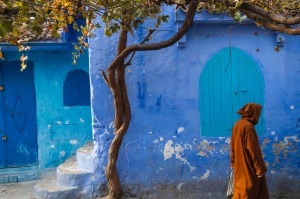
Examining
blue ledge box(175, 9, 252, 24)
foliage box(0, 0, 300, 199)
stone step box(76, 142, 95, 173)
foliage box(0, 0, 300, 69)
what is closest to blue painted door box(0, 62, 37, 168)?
foliage box(0, 0, 300, 199)

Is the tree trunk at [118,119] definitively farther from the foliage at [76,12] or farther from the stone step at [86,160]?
the foliage at [76,12]

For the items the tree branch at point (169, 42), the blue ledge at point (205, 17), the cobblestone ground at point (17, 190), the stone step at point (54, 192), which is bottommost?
the cobblestone ground at point (17, 190)

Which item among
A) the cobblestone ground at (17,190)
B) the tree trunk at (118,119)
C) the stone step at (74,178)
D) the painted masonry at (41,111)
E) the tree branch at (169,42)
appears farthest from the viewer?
the painted masonry at (41,111)

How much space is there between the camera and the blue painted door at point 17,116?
8168 mm

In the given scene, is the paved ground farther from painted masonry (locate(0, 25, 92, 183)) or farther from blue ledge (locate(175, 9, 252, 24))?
blue ledge (locate(175, 9, 252, 24))

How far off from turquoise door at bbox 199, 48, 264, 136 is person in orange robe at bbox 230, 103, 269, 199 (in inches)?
47.0

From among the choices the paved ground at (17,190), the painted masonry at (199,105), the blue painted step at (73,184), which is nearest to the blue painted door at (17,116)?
the paved ground at (17,190)

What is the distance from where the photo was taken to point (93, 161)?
6.77m

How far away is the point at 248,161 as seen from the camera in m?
5.55

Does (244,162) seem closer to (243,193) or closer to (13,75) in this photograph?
(243,193)

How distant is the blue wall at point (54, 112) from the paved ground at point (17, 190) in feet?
1.73

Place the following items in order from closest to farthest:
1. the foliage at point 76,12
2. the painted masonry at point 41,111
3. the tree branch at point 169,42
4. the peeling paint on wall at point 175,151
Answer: the foliage at point 76,12
the tree branch at point 169,42
the peeling paint on wall at point 175,151
the painted masonry at point 41,111

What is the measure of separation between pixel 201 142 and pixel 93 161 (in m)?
1.79

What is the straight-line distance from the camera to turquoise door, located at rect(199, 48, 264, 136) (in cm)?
692
